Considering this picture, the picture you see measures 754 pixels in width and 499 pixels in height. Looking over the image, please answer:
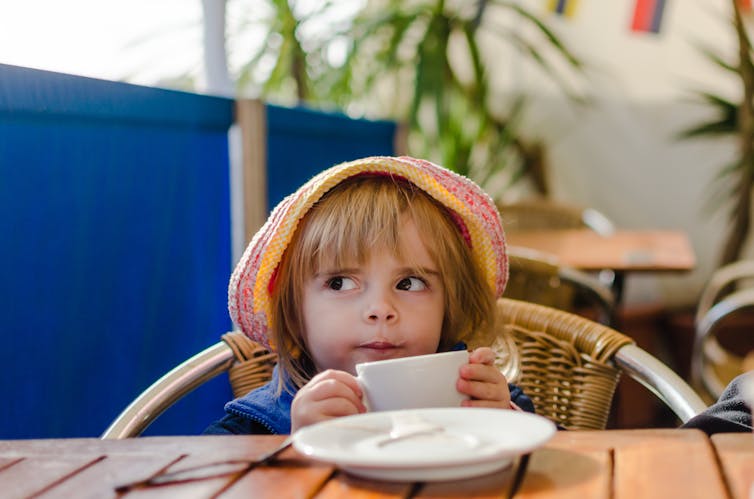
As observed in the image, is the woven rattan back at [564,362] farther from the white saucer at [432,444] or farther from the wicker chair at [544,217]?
the wicker chair at [544,217]

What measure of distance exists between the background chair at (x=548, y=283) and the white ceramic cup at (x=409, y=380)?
52.4 inches

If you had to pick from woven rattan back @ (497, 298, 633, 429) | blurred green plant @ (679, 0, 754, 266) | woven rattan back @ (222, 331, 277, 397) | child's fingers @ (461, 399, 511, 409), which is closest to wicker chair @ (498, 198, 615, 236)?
blurred green plant @ (679, 0, 754, 266)

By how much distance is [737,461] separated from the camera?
75 centimetres

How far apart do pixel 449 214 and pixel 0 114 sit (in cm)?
77

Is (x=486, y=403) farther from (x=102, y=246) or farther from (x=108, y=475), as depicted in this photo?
(x=102, y=246)

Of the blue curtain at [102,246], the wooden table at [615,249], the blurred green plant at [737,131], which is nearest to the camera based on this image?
the blue curtain at [102,246]

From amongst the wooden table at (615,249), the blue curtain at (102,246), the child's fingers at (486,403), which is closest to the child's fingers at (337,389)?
the child's fingers at (486,403)

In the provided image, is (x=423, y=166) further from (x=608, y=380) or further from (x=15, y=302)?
(x=15, y=302)

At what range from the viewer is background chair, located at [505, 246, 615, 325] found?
219 cm

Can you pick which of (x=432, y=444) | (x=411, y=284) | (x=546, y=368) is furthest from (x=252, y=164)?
(x=432, y=444)

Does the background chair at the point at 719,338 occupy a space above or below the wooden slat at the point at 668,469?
below

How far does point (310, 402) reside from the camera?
95cm

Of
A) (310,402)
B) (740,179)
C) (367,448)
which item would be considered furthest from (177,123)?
(740,179)

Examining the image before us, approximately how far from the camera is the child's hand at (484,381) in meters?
0.97
